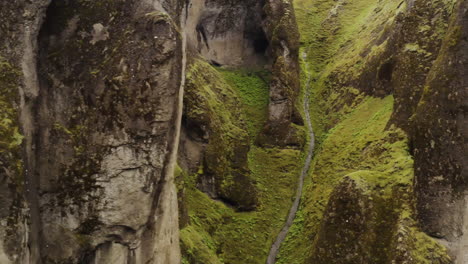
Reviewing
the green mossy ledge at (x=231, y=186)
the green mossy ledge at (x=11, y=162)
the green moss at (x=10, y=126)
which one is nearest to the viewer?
the green mossy ledge at (x=11, y=162)

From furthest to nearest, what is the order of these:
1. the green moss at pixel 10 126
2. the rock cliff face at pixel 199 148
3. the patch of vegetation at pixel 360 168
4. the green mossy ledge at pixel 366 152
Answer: the patch of vegetation at pixel 360 168
the green mossy ledge at pixel 366 152
the rock cliff face at pixel 199 148
the green moss at pixel 10 126

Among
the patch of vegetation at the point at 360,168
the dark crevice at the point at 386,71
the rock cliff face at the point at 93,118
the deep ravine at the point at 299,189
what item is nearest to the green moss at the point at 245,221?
the deep ravine at the point at 299,189

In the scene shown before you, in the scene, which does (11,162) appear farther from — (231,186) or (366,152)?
(366,152)

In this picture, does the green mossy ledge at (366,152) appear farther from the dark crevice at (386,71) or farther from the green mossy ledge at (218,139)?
the green mossy ledge at (218,139)

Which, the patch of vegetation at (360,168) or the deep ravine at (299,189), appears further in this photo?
the deep ravine at (299,189)

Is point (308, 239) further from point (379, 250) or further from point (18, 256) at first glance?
point (18, 256)

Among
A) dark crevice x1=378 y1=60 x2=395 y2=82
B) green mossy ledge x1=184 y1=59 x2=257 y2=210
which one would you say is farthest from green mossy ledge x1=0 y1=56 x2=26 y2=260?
dark crevice x1=378 y1=60 x2=395 y2=82

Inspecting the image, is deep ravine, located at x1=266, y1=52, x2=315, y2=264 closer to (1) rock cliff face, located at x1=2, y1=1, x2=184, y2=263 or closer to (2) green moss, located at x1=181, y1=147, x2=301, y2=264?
(2) green moss, located at x1=181, y1=147, x2=301, y2=264

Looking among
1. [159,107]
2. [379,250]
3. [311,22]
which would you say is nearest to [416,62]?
[379,250]
